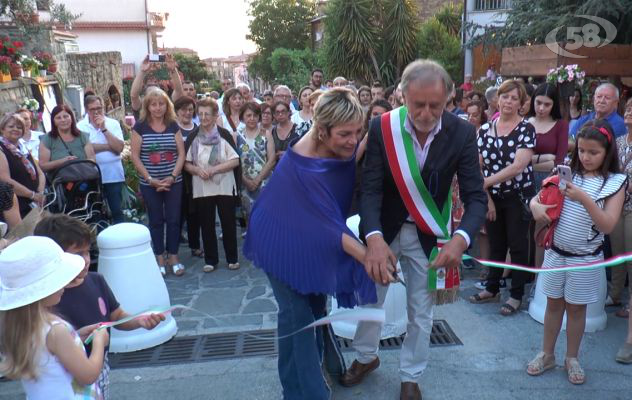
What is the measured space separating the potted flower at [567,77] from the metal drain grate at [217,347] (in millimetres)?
3917

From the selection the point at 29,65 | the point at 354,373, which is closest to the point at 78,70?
the point at 29,65

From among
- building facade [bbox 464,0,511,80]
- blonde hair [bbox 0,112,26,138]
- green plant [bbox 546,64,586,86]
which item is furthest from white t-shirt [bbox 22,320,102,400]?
building facade [bbox 464,0,511,80]

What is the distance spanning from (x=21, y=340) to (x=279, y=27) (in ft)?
152

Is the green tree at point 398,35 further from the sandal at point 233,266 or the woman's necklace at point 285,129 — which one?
the sandal at point 233,266

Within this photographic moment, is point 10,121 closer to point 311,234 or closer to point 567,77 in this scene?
point 311,234

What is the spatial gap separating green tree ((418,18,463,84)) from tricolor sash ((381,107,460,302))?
21343 millimetres

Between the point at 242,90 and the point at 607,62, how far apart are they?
206 inches

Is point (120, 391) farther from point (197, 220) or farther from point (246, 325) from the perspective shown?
point (197, 220)

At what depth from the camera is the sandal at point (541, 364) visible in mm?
3553

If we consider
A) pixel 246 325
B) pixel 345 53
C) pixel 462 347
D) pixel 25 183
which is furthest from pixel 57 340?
pixel 345 53

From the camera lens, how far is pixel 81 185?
17.8 feet

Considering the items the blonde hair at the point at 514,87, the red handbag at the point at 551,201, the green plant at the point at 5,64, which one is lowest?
the red handbag at the point at 551,201

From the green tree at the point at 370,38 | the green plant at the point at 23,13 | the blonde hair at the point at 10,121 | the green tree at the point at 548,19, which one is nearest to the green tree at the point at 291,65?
the green tree at the point at 370,38

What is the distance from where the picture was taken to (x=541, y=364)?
3.57 metres
